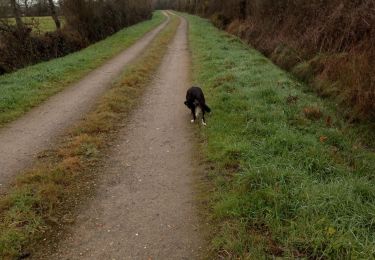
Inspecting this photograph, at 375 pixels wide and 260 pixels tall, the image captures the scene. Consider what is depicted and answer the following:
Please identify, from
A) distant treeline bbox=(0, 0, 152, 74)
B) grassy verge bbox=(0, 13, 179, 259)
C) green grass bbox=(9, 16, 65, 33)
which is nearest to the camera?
grassy verge bbox=(0, 13, 179, 259)

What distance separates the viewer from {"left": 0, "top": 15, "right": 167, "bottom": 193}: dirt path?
22.0 ft

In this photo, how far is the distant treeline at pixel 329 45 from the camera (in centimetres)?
896

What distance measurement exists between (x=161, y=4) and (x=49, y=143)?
119777 millimetres

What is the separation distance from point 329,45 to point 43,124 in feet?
31.7

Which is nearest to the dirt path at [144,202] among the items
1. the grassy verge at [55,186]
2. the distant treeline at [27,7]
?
the grassy verge at [55,186]

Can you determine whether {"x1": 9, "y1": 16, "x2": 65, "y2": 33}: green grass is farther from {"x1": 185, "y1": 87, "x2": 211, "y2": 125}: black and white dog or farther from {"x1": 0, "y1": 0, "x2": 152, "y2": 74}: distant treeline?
{"x1": 185, "y1": 87, "x2": 211, "y2": 125}: black and white dog

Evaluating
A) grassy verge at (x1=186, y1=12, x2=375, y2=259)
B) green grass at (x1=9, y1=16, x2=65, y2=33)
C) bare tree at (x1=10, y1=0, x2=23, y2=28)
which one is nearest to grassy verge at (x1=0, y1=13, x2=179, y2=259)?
grassy verge at (x1=186, y1=12, x2=375, y2=259)

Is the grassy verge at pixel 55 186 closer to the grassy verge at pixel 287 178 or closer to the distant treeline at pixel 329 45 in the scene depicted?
the grassy verge at pixel 287 178

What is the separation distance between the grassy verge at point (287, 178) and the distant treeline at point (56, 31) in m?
11.0

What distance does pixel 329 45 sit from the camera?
39.5 feet

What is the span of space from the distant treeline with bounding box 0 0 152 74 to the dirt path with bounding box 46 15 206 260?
33.1ft

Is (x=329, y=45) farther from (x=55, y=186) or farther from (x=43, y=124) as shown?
(x=55, y=186)

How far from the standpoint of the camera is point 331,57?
11.3m

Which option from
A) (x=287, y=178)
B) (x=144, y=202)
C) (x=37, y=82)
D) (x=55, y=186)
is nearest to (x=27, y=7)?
(x=37, y=82)
